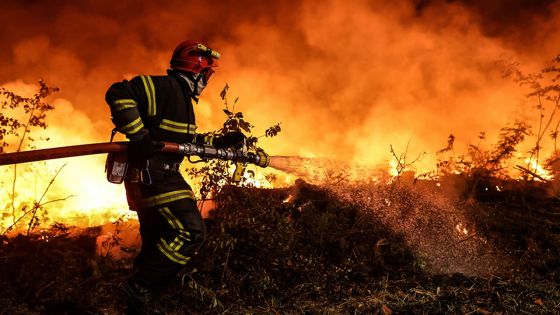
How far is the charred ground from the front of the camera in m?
4.01

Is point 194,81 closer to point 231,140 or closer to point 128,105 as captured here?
point 231,140

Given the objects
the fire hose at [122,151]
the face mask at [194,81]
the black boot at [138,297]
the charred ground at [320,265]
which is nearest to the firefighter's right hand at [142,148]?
the fire hose at [122,151]

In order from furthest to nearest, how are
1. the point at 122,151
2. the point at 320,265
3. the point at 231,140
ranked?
1. the point at 320,265
2. the point at 231,140
3. the point at 122,151

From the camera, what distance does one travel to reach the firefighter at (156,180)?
312cm

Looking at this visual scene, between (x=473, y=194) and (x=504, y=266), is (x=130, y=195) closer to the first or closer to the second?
(x=504, y=266)

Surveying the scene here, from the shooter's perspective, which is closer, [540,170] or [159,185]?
[159,185]

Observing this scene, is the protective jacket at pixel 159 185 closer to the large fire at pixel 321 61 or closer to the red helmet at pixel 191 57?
the red helmet at pixel 191 57

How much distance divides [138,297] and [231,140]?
5.44 feet

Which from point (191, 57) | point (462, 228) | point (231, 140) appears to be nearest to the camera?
point (191, 57)

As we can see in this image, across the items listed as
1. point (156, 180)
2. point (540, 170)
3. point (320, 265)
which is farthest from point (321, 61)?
point (156, 180)

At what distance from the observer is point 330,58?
39.0 feet

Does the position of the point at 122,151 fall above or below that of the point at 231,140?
below

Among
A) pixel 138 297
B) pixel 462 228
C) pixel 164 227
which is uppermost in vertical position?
pixel 462 228

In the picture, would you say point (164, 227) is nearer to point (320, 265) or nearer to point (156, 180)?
point (156, 180)
